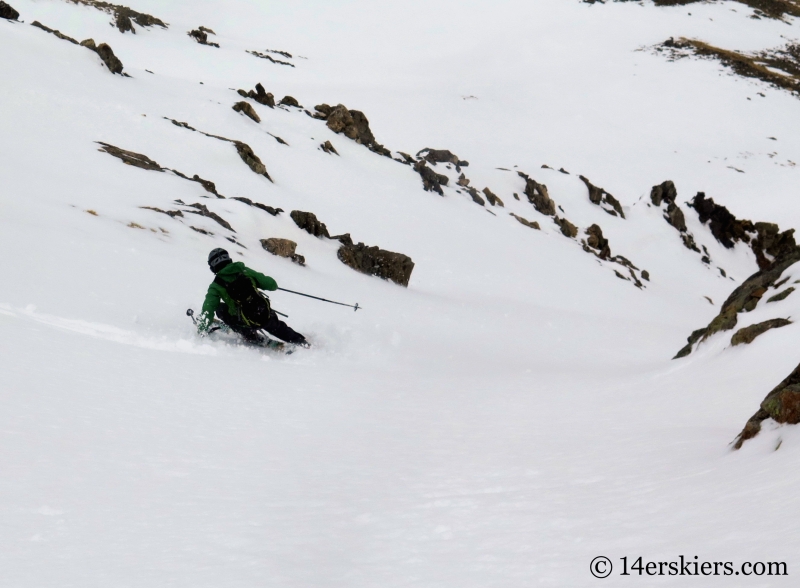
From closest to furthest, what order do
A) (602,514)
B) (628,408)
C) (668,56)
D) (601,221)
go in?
(602,514), (628,408), (601,221), (668,56)

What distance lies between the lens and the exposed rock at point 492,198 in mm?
29672

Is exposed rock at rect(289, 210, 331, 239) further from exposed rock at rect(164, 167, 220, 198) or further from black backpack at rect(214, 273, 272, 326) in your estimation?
black backpack at rect(214, 273, 272, 326)

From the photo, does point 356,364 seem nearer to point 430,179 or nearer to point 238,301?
point 238,301

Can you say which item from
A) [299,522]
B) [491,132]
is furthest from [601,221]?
[299,522]

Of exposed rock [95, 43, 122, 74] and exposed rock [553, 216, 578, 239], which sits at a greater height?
exposed rock [95, 43, 122, 74]

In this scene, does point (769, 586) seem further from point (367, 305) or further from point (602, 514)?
point (367, 305)

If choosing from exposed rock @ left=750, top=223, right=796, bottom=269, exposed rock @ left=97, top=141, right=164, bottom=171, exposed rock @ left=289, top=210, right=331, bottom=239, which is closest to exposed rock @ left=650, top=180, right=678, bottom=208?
exposed rock @ left=750, top=223, right=796, bottom=269

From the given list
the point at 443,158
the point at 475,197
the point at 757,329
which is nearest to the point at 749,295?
the point at 757,329

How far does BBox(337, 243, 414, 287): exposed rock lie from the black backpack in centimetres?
860

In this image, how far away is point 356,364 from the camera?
387 inches

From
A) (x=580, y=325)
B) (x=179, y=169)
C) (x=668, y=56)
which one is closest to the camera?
(x=580, y=325)

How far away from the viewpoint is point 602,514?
3359 mm

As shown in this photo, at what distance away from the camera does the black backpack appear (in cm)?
900

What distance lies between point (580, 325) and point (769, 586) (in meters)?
16.0
